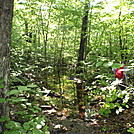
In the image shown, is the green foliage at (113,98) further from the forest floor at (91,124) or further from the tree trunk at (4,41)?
the tree trunk at (4,41)

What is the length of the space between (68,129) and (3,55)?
286 cm

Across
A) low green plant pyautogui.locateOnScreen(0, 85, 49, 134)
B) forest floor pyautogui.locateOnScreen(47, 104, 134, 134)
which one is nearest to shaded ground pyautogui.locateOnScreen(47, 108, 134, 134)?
forest floor pyautogui.locateOnScreen(47, 104, 134, 134)

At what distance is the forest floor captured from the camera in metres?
3.53

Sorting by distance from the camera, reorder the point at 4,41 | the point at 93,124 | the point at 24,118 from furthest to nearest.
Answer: the point at 93,124
the point at 24,118
the point at 4,41

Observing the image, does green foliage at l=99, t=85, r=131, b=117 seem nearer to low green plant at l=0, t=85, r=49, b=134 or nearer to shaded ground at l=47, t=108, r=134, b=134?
low green plant at l=0, t=85, r=49, b=134

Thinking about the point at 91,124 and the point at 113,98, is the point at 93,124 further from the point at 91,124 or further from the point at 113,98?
the point at 113,98

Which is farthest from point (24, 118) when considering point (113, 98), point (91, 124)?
point (91, 124)

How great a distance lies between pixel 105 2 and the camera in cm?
636

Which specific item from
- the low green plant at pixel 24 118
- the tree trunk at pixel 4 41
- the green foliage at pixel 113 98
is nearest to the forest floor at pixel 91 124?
the low green plant at pixel 24 118

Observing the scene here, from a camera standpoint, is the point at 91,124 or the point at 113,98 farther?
the point at 91,124

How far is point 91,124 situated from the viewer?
3.85 m

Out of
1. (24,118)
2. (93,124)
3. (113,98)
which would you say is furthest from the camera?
(93,124)

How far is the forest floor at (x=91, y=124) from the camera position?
3529 millimetres

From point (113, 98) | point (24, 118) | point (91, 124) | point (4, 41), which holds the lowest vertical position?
point (91, 124)
